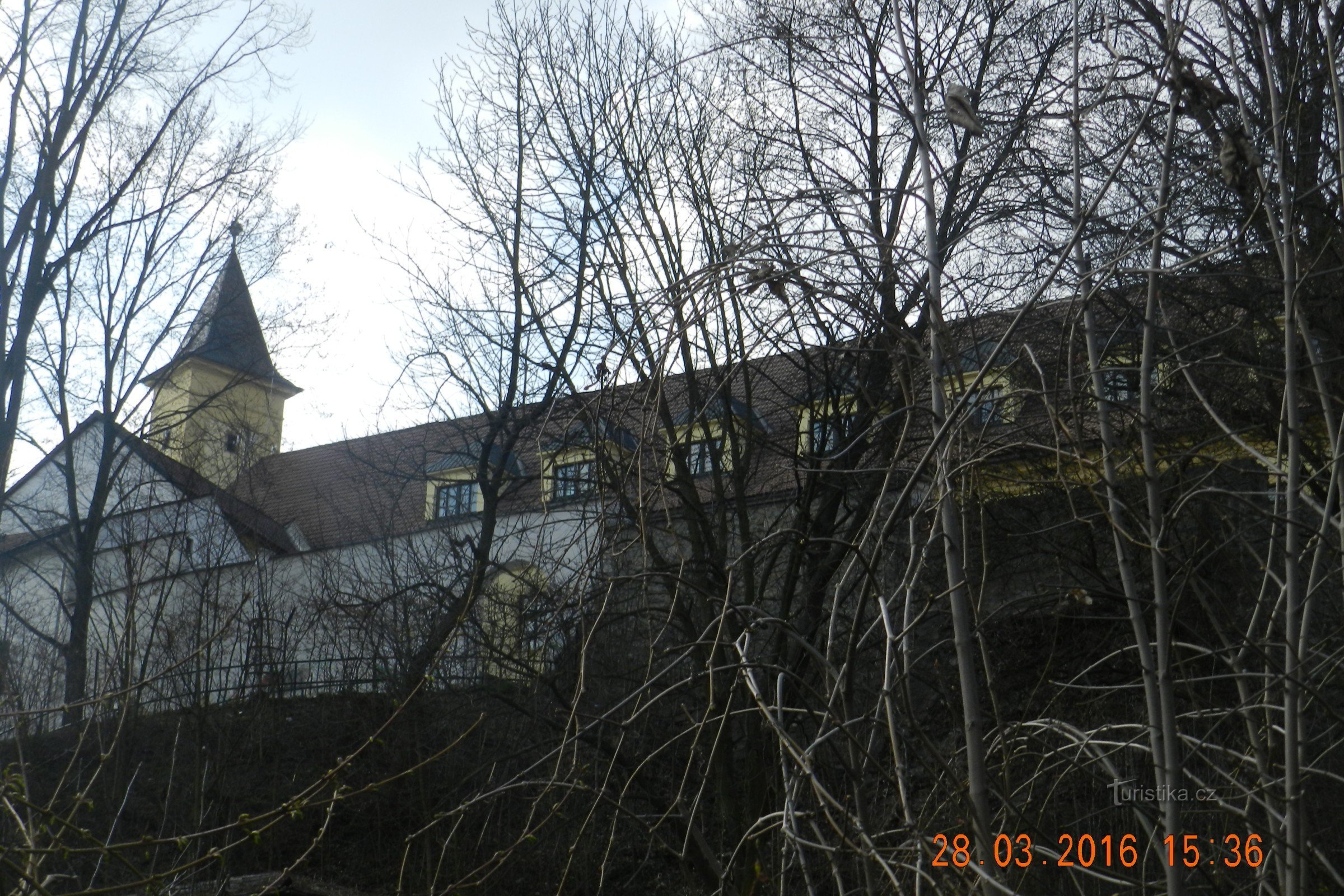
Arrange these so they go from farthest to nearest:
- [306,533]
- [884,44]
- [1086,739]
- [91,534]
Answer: [306,533]
[91,534]
[884,44]
[1086,739]

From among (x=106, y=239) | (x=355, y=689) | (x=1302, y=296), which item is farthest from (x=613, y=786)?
(x=106, y=239)

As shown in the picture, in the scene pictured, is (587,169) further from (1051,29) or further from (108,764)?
(108,764)

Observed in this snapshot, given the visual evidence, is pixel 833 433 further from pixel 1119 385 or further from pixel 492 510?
pixel 492 510

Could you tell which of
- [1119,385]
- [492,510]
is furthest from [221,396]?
[1119,385]

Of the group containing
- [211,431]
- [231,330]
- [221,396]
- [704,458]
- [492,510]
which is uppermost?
[231,330]

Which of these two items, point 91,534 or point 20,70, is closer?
point 20,70

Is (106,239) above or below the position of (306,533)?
above

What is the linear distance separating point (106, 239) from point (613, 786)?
11840mm

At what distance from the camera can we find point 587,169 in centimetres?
821

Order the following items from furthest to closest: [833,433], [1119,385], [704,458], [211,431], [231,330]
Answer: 1. [211,431]
2. [231,330]
3. [704,458]
4. [833,433]
5. [1119,385]

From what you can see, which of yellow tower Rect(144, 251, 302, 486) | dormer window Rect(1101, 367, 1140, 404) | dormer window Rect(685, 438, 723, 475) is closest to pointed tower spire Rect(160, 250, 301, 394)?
yellow tower Rect(144, 251, 302, 486)

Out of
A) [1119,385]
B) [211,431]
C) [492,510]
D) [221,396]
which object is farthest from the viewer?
[211,431]

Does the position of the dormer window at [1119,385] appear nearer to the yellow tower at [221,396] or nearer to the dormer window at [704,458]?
the dormer window at [704,458]

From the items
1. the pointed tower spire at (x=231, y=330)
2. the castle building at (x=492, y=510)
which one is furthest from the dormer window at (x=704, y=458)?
the pointed tower spire at (x=231, y=330)
